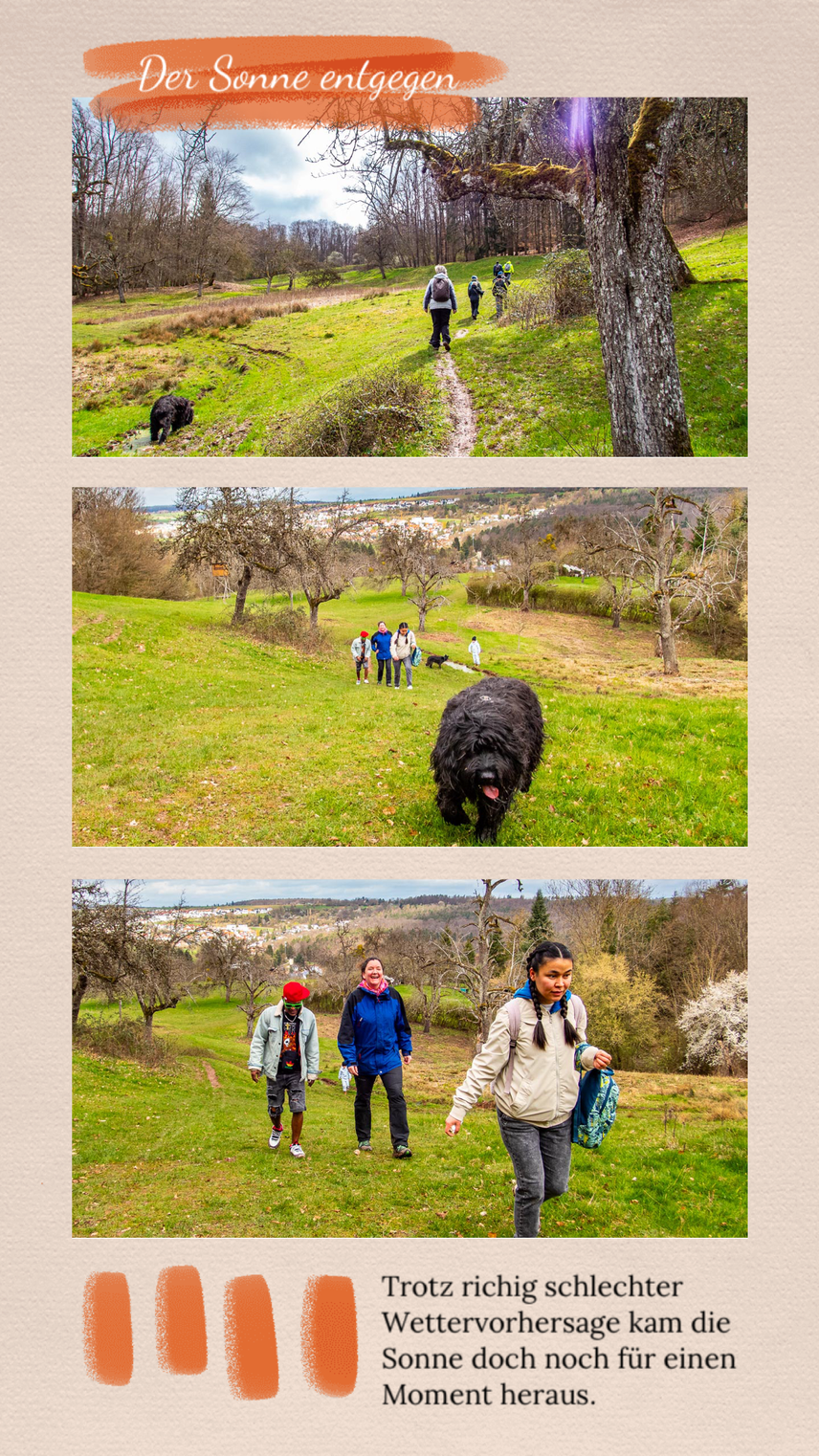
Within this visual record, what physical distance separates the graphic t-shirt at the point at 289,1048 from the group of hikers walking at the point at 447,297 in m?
5.67

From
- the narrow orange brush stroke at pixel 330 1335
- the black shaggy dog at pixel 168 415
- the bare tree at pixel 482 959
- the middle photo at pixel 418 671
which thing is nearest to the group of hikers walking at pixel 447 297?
the middle photo at pixel 418 671

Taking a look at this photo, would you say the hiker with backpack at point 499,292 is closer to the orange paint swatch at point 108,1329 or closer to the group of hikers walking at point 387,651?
the group of hikers walking at point 387,651

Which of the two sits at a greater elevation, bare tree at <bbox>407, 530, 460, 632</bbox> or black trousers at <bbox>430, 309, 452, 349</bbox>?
black trousers at <bbox>430, 309, 452, 349</bbox>

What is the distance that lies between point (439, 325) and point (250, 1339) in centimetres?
778

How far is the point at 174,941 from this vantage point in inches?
215

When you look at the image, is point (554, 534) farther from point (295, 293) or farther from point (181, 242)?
point (181, 242)

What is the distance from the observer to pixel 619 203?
5316 millimetres

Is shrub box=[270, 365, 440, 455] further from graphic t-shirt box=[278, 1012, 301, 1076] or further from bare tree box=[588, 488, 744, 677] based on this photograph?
graphic t-shirt box=[278, 1012, 301, 1076]

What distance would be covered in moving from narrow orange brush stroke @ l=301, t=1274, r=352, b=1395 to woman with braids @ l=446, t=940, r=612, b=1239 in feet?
5.38

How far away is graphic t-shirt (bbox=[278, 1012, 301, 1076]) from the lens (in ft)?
15.8

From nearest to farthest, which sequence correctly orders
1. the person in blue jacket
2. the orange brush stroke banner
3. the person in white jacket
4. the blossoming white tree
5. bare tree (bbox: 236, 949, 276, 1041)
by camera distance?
the person in blue jacket < the orange brush stroke banner < the blossoming white tree < bare tree (bbox: 236, 949, 276, 1041) < the person in white jacket

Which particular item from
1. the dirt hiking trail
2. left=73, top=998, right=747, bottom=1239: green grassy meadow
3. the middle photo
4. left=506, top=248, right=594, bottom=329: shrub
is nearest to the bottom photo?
left=73, top=998, right=747, bottom=1239: green grassy meadow

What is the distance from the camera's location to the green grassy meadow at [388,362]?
5.35 meters

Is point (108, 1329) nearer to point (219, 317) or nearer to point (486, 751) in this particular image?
point (486, 751)
